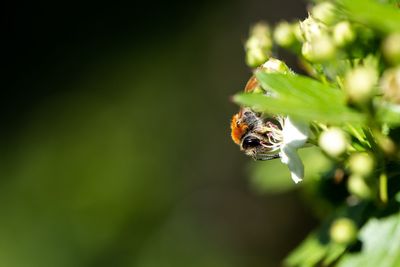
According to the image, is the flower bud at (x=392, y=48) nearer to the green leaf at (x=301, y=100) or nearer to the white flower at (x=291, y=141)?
the green leaf at (x=301, y=100)

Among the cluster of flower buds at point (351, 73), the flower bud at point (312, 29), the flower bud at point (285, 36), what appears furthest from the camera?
the flower bud at point (285, 36)

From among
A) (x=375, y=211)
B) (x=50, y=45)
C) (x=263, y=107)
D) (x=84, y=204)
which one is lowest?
(x=375, y=211)

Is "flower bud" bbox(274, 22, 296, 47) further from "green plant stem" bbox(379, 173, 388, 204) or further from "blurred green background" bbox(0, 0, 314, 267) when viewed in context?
"blurred green background" bbox(0, 0, 314, 267)

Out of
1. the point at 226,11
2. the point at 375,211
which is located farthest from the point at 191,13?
the point at 375,211

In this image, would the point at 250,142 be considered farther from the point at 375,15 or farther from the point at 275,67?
the point at 375,15

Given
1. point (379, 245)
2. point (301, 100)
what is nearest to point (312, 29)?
point (301, 100)

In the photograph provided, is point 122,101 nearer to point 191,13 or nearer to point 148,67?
point 148,67

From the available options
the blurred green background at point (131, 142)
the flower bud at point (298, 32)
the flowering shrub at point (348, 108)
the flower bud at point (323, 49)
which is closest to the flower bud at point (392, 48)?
the flowering shrub at point (348, 108)
